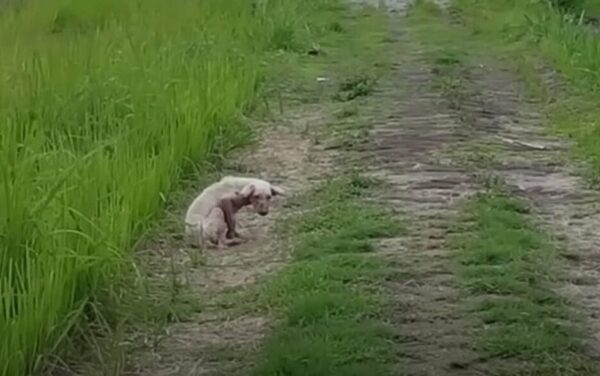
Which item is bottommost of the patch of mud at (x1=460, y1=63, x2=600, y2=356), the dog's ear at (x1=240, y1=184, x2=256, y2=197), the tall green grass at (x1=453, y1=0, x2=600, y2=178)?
Result: the tall green grass at (x1=453, y1=0, x2=600, y2=178)

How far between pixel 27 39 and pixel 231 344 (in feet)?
21.0

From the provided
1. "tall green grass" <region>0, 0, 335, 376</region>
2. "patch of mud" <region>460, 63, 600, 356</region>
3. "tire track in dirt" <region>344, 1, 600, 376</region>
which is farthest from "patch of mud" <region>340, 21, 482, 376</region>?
"tall green grass" <region>0, 0, 335, 376</region>

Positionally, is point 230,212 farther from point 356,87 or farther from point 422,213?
point 356,87

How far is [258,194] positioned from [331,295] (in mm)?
1219

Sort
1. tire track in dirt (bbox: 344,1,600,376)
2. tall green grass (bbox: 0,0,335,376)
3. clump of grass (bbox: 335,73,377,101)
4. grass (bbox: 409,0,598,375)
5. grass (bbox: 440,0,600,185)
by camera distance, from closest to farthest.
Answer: tall green grass (bbox: 0,0,335,376) → grass (bbox: 409,0,598,375) → tire track in dirt (bbox: 344,1,600,376) → grass (bbox: 440,0,600,185) → clump of grass (bbox: 335,73,377,101)

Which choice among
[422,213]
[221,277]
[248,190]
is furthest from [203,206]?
[422,213]

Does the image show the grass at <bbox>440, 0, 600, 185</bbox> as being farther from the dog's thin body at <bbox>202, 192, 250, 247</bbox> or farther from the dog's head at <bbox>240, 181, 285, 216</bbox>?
the dog's thin body at <bbox>202, 192, 250, 247</bbox>

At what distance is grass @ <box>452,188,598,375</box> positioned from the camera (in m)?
4.27

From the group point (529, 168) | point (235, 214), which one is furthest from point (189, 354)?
point (529, 168)

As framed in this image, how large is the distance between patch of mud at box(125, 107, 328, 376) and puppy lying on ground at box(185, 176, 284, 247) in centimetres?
6

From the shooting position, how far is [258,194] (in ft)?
19.6

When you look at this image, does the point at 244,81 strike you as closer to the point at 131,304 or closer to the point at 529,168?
the point at 529,168

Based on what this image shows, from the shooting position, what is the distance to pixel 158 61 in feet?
27.6

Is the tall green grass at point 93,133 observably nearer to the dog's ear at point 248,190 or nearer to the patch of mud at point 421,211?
the dog's ear at point 248,190
